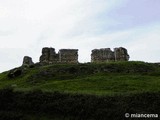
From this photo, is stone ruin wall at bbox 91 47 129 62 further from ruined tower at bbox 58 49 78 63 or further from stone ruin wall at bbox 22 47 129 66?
ruined tower at bbox 58 49 78 63

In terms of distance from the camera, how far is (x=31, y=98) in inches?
1791

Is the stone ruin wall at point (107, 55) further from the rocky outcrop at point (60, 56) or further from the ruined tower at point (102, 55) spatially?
the rocky outcrop at point (60, 56)

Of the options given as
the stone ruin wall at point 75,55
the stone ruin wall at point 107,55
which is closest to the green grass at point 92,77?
the stone ruin wall at point 75,55

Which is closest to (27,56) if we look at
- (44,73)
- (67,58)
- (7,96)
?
(67,58)

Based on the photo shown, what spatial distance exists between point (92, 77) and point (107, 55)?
78.1 feet

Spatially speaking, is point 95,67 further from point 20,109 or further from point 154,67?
point 20,109

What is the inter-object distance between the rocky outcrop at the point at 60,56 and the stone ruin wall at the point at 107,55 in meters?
4.01

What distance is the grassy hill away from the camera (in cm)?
4084

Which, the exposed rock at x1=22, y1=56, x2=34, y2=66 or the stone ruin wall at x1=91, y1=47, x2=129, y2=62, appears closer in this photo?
the stone ruin wall at x1=91, y1=47, x2=129, y2=62

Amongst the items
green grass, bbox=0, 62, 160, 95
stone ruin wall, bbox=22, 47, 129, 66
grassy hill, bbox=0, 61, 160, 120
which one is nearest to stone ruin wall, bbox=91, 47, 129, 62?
stone ruin wall, bbox=22, 47, 129, 66

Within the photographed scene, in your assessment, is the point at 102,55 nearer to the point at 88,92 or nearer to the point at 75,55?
the point at 75,55

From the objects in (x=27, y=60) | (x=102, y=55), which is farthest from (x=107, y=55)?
(x=27, y=60)

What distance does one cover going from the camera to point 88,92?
4734cm

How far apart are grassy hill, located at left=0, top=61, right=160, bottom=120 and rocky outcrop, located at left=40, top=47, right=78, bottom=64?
15459mm
